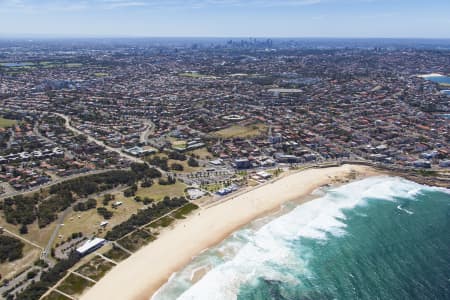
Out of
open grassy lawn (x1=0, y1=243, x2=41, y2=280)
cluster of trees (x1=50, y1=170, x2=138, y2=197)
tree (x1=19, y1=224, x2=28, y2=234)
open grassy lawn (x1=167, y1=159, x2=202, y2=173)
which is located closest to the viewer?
open grassy lawn (x1=0, y1=243, x2=41, y2=280)

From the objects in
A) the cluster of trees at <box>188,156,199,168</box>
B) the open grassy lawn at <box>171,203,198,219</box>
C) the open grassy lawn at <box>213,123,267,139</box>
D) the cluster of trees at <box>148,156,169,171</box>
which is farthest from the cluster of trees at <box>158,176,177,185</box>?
the open grassy lawn at <box>213,123,267,139</box>

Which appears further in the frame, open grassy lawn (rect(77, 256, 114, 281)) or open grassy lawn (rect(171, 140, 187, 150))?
open grassy lawn (rect(171, 140, 187, 150))

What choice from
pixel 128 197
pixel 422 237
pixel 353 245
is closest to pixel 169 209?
pixel 128 197

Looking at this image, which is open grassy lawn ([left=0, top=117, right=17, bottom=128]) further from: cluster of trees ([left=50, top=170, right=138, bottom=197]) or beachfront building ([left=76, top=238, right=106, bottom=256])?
beachfront building ([left=76, top=238, right=106, bottom=256])

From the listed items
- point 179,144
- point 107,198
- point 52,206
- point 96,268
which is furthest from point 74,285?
point 179,144

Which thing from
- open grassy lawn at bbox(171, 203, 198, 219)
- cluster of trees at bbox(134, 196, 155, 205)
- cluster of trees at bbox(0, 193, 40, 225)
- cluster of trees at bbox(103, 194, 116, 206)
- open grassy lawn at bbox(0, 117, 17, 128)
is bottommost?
open grassy lawn at bbox(0, 117, 17, 128)

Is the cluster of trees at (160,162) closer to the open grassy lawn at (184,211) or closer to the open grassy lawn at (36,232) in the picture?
the open grassy lawn at (184,211)

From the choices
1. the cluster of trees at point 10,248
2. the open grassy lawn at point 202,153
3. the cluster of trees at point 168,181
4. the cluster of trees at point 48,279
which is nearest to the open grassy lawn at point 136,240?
the cluster of trees at point 48,279

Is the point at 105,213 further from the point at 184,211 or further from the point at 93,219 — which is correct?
the point at 184,211
